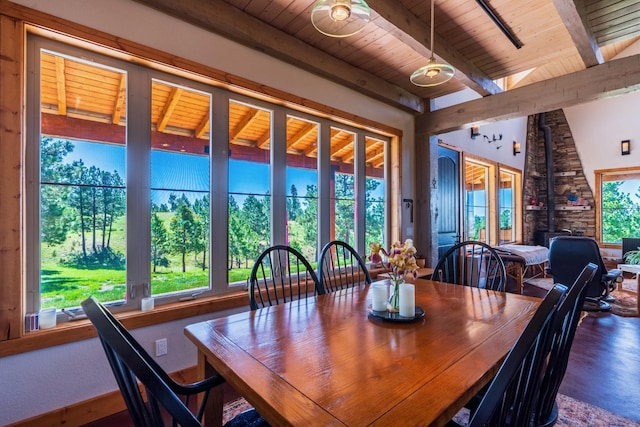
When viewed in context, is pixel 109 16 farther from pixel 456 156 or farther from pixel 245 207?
pixel 456 156

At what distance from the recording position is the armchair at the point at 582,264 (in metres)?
3.84

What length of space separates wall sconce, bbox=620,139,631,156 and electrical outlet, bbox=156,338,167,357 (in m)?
9.95

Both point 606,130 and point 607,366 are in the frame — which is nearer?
point 607,366

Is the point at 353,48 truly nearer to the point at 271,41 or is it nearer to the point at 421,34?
the point at 421,34

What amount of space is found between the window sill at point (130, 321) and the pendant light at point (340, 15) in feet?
6.83

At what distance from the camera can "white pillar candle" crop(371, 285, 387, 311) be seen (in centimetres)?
165

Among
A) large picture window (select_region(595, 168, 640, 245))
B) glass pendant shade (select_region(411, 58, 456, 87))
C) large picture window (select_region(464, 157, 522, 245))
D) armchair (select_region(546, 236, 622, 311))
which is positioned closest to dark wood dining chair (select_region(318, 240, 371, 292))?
glass pendant shade (select_region(411, 58, 456, 87))

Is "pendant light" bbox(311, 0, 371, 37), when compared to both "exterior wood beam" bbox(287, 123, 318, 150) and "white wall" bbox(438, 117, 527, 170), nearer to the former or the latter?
"exterior wood beam" bbox(287, 123, 318, 150)

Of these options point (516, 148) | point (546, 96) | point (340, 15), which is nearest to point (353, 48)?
point (340, 15)

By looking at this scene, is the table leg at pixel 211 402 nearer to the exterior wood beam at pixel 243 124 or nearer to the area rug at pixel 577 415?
the area rug at pixel 577 415

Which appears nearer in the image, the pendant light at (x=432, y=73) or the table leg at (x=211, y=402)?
the table leg at (x=211, y=402)

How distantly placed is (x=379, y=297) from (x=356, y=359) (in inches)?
21.8

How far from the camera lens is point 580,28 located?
261 cm

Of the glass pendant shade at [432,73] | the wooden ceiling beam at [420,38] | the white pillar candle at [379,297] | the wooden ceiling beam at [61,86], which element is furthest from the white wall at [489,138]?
the wooden ceiling beam at [61,86]
